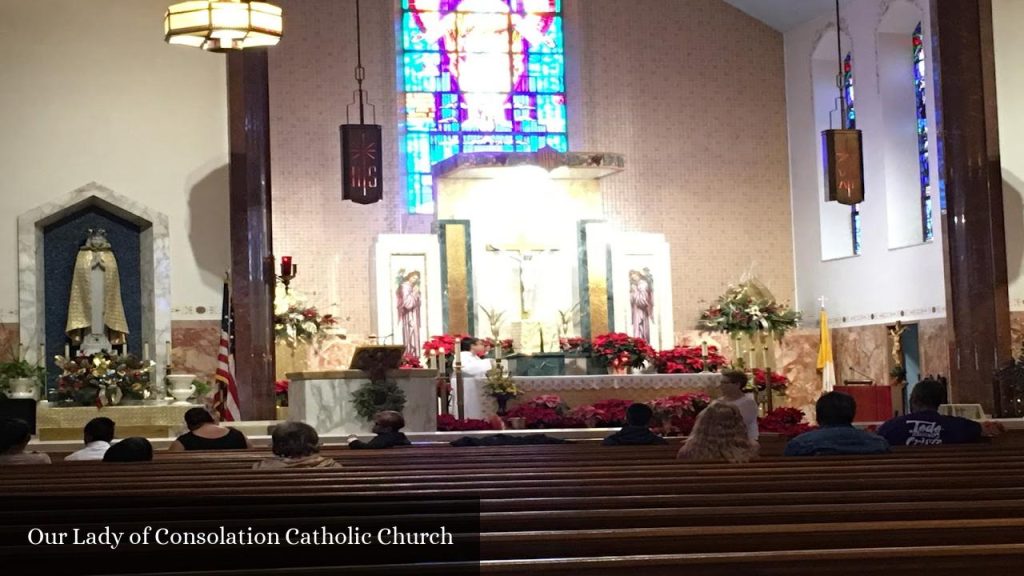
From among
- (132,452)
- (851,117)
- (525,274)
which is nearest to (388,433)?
(132,452)

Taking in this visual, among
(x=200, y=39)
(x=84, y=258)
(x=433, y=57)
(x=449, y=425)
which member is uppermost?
(x=433, y=57)

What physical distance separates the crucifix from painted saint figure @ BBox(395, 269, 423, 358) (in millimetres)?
929

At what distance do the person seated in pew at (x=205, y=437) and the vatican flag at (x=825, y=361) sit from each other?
10316mm

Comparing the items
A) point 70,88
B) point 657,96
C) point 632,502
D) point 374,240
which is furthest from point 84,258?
point 632,502

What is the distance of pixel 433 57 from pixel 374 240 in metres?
2.53

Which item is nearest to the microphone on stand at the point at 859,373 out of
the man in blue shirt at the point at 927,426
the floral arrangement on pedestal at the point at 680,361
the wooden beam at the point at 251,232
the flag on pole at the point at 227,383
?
the floral arrangement on pedestal at the point at 680,361

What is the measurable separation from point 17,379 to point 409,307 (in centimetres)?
485

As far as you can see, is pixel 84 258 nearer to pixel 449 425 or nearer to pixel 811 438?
pixel 449 425

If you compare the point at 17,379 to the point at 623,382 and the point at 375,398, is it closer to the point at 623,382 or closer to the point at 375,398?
the point at 375,398

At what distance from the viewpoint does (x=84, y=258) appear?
1409 cm

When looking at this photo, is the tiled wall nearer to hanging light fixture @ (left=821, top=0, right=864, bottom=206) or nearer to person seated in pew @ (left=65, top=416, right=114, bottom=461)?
hanging light fixture @ (left=821, top=0, right=864, bottom=206)

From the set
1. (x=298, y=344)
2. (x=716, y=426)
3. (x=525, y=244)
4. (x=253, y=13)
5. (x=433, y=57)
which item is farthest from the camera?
(x=433, y=57)

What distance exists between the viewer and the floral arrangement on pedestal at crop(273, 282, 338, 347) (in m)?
15.7

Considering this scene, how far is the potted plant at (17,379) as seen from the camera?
43.3ft
